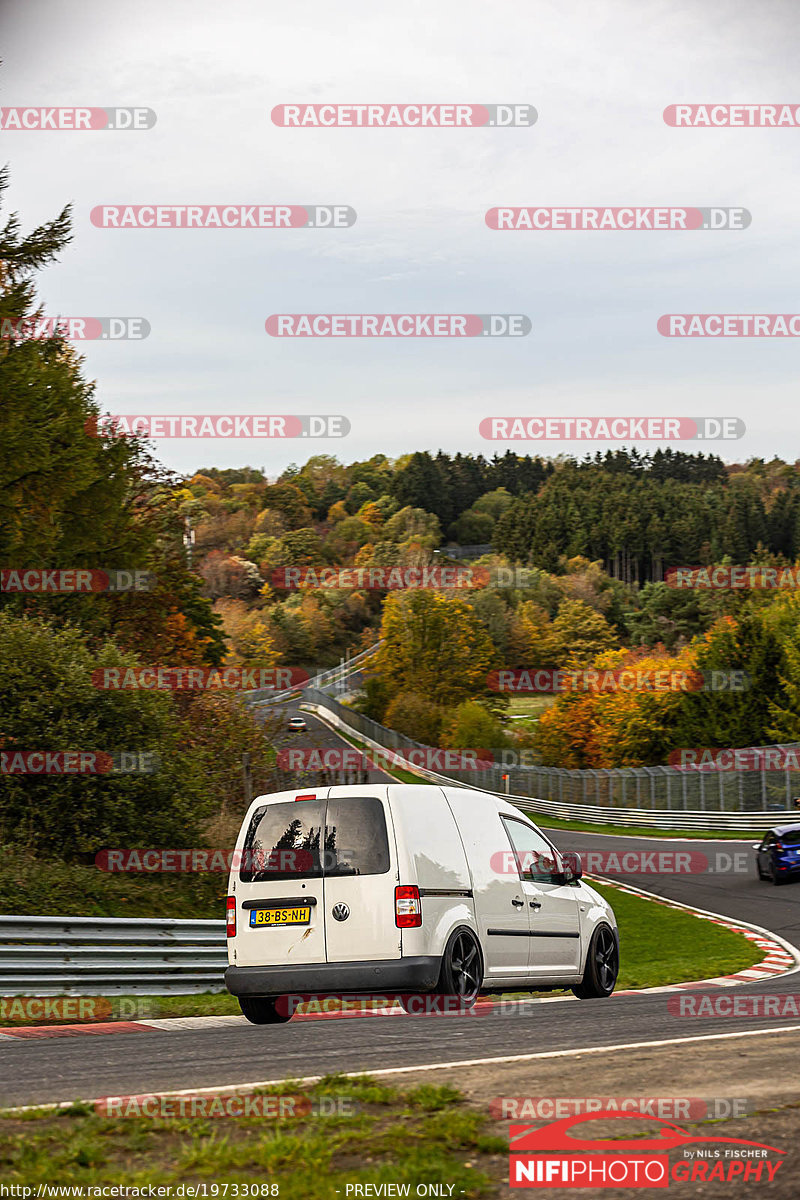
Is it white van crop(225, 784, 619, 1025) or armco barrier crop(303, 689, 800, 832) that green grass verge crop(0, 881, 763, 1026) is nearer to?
white van crop(225, 784, 619, 1025)

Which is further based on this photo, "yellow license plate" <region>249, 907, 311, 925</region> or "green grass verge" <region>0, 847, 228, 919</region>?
"green grass verge" <region>0, 847, 228, 919</region>

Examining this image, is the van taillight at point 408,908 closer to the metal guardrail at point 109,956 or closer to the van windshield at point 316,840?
the van windshield at point 316,840

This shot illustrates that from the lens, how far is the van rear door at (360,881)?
368 inches

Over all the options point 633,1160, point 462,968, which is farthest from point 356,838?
point 633,1160

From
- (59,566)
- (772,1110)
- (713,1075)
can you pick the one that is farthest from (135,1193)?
(59,566)

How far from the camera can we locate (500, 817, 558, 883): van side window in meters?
10.9

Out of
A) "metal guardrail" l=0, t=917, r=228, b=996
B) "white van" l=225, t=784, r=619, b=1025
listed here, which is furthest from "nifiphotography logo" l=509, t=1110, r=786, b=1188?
"metal guardrail" l=0, t=917, r=228, b=996

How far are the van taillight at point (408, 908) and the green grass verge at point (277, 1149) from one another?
353 cm

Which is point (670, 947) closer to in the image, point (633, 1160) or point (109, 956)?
point (109, 956)

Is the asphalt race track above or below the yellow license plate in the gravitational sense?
below

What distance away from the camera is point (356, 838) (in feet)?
31.4

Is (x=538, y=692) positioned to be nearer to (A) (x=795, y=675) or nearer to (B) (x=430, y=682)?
(B) (x=430, y=682)

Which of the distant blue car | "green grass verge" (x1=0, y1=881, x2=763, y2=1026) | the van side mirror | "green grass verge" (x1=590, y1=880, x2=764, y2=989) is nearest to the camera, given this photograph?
the van side mirror

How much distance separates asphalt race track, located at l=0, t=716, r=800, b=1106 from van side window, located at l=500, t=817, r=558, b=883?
3.82 ft
